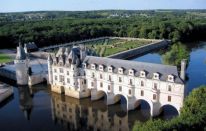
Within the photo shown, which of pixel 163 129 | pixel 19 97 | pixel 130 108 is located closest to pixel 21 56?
pixel 19 97

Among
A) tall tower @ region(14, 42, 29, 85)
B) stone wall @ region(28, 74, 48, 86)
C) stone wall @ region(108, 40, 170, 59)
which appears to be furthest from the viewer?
stone wall @ region(108, 40, 170, 59)

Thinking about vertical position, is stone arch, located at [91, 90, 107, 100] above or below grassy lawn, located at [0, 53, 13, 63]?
below

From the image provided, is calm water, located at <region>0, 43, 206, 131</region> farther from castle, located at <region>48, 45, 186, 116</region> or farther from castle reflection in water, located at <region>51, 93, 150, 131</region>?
castle, located at <region>48, 45, 186, 116</region>

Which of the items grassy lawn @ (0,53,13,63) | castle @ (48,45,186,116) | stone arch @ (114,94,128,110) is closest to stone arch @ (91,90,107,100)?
castle @ (48,45,186,116)

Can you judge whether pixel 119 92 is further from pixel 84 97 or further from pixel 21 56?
pixel 21 56

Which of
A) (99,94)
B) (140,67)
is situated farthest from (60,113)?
(140,67)

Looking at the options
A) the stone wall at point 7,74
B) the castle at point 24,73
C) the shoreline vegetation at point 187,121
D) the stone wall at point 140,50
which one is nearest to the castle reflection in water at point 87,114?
the castle at point 24,73

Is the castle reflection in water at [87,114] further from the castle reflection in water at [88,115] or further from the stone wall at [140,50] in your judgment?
the stone wall at [140,50]
